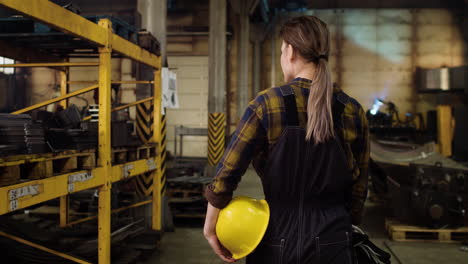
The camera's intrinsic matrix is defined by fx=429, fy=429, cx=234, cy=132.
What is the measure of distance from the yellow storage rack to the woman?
1.64m

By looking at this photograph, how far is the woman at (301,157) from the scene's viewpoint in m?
1.64

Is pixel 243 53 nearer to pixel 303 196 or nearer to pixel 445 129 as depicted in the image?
pixel 445 129

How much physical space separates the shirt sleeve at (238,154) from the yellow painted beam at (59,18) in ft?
5.51

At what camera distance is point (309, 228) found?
5.48 feet

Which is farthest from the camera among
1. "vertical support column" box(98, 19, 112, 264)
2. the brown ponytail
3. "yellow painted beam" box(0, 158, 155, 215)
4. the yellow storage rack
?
"vertical support column" box(98, 19, 112, 264)

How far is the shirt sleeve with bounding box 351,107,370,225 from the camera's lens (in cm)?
181

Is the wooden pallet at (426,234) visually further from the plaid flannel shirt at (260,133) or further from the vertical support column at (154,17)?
the plaid flannel shirt at (260,133)

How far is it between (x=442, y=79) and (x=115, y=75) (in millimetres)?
12418

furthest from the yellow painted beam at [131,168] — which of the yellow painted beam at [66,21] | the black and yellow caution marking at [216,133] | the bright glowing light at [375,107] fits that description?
the bright glowing light at [375,107]

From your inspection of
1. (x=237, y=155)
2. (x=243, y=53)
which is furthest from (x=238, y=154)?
(x=243, y=53)

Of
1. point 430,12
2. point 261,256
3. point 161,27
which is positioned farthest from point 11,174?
point 430,12

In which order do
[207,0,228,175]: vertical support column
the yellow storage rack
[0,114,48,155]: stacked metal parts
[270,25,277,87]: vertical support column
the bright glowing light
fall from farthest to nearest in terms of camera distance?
[270,25,277,87]: vertical support column → the bright glowing light → [207,0,228,175]: vertical support column → [0,114,48,155]: stacked metal parts → the yellow storage rack

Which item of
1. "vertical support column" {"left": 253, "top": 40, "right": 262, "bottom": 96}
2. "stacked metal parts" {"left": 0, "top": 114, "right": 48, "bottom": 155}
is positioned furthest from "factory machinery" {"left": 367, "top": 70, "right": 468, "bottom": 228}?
"vertical support column" {"left": 253, "top": 40, "right": 262, "bottom": 96}

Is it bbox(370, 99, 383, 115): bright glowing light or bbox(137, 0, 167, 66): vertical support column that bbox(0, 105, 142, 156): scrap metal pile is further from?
bbox(370, 99, 383, 115): bright glowing light
